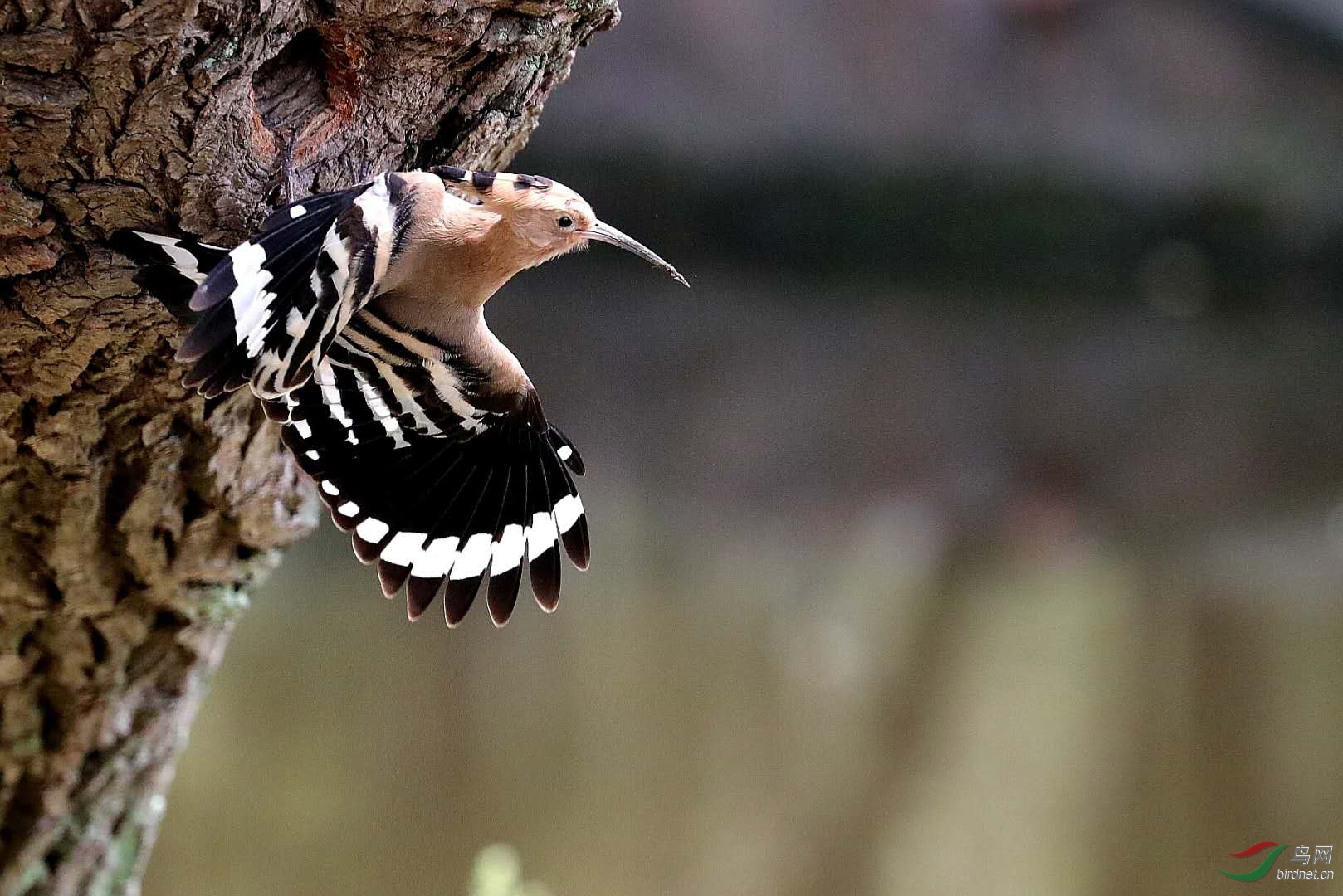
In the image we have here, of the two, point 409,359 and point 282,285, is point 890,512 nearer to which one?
point 409,359

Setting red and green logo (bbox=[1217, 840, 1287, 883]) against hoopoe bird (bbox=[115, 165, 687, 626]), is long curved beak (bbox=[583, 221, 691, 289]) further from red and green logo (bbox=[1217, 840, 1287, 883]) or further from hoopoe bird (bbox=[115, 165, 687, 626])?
red and green logo (bbox=[1217, 840, 1287, 883])

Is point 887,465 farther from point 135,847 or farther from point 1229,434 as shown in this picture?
point 135,847

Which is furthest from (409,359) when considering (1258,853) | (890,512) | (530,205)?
(890,512)

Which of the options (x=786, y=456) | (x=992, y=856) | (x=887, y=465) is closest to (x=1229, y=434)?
(x=887, y=465)

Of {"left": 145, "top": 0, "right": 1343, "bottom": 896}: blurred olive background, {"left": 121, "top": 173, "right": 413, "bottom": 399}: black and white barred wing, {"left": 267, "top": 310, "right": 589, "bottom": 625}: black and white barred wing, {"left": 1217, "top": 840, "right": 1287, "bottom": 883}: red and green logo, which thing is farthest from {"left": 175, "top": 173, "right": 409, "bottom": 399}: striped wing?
{"left": 1217, "top": 840, "right": 1287, "bottom": 883}: red and green logo

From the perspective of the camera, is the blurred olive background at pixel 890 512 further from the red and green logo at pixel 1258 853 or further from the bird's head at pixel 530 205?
the bird's head at pixel 530 205

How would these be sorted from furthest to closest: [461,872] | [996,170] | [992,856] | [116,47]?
1. [996,170]
2. [992,856]
3. [461,872]
4. [116,47]

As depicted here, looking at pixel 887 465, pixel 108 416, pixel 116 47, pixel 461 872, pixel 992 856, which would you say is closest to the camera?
pixel 116 47
